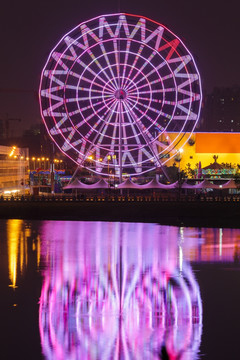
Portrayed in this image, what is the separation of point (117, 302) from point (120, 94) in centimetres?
3065

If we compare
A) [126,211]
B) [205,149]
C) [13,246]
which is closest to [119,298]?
[13,246]

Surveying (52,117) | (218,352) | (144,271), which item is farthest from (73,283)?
(52,117)

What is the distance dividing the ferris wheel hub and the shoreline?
8.09m

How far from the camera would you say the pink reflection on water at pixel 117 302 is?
19.7 m

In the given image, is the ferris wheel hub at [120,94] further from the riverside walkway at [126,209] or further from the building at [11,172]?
the building at [11,172]

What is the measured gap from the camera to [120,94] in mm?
53688

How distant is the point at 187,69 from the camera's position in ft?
176

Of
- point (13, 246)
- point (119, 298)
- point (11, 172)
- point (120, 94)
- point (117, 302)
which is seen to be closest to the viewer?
point (117, 302)

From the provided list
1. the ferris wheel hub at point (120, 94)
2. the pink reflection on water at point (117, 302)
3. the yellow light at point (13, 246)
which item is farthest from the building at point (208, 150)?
the pink reflection on water at point (117, 302)

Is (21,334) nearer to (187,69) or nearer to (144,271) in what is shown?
(144,271)

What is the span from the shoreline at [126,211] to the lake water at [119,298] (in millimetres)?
12452

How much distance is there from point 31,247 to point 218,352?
21.1m

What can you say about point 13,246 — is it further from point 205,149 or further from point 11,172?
point 11,172

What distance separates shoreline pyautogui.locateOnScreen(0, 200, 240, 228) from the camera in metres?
55.4
